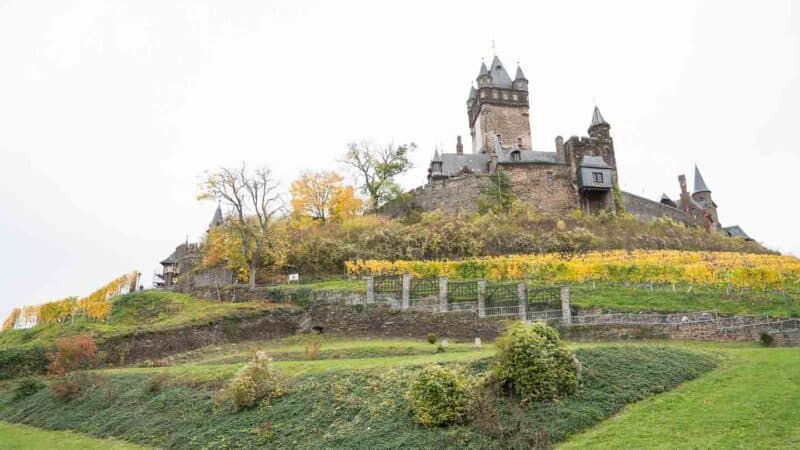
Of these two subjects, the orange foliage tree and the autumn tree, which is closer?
the orange foliage tree

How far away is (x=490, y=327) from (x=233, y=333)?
12.6 metres

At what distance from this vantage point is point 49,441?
54.4 ft

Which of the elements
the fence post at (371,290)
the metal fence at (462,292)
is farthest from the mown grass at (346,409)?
the fence post at (371,290)

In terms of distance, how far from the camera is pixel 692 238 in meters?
45.2

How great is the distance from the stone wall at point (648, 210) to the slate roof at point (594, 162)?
3833mm

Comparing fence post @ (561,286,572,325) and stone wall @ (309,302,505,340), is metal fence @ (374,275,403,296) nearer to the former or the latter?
stone wall @ (309,302,505,340)

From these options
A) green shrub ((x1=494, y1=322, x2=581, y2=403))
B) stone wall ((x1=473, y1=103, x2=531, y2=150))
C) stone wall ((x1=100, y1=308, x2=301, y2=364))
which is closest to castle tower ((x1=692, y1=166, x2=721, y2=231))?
stone wall ((x1=473, y1=103, x2=531, y2=150))

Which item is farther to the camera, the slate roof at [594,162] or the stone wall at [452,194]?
the slate roof at [594,162]

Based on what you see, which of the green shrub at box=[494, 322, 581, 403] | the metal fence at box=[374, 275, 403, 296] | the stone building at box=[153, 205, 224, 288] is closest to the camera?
the green shrub at box=[494, 322, 581, 403]

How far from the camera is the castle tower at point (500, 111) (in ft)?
205

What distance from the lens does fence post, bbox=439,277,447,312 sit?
2669 centimetres

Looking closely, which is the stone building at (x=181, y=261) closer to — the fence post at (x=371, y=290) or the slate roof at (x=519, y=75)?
the fence post at (x=371, y=290)

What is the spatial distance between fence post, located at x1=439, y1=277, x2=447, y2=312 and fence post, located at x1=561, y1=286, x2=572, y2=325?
5.36 metres

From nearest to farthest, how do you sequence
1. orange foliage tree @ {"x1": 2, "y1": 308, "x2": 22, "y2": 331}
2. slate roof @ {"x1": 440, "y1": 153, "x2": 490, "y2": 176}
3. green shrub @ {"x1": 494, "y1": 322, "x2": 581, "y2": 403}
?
green shrub @ {"x1": 494, "y1": 322, "x2": 581, "y2": 403} < orange foliage tree @ {"x1": 2, "y1": 308, "x2": 22, "y2": 331} < slate roof @ {"x1": 440, "y1": 153, "x2": 490, "y2": 176}
